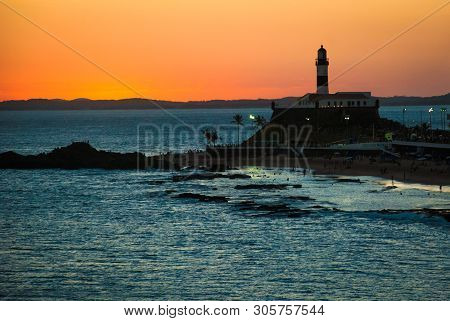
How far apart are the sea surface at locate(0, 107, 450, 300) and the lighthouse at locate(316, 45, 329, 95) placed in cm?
5338

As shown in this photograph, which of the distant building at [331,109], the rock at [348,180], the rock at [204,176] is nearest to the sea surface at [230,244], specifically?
the rock at [348,180]

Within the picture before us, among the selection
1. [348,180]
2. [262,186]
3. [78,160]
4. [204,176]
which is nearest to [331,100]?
[78,160]

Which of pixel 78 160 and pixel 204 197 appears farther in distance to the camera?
pixel 78 160

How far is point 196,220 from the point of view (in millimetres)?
57156

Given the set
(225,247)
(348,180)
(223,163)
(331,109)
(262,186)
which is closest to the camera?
(225,247)

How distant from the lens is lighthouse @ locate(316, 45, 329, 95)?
420 feet

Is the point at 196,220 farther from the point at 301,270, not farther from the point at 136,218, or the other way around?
the point at 301,270

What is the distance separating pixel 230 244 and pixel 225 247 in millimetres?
871

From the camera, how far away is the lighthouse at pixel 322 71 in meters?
128

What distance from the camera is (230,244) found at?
48.1m

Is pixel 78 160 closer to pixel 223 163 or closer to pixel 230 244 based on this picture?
pixel 223 163

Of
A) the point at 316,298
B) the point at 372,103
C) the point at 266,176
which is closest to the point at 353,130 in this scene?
the point at 372,103

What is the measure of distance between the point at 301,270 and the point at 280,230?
1084 cm

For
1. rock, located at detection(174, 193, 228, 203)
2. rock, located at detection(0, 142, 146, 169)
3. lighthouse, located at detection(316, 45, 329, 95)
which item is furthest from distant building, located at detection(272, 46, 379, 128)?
rock, located at detection(174, 193, 228, 203)
